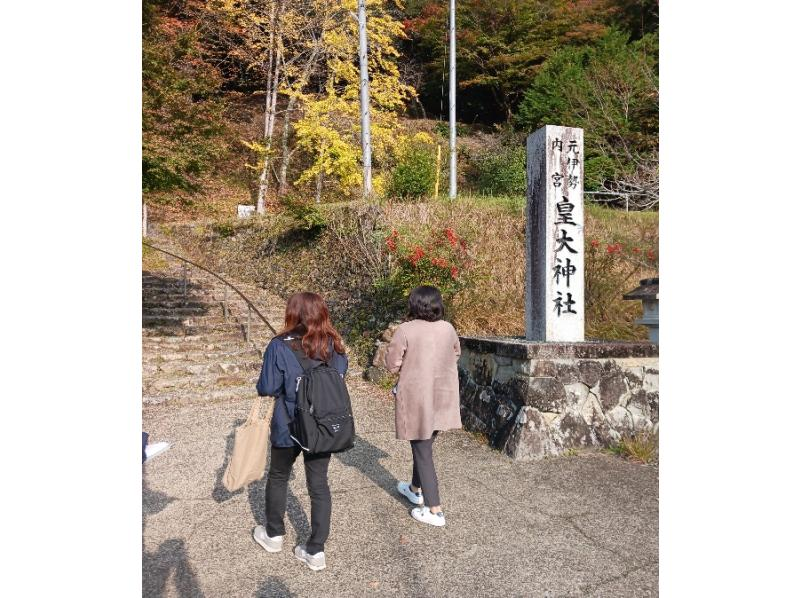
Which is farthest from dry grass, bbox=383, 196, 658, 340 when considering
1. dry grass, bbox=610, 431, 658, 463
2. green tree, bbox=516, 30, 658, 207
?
dry grass, bbox=610, 431, 658, 463

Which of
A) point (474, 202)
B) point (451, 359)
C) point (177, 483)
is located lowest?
point (177, 483)

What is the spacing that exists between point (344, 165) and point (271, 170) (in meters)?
5.83

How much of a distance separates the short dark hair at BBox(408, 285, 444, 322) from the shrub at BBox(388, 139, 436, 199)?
28.2 ft

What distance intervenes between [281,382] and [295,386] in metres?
0.08

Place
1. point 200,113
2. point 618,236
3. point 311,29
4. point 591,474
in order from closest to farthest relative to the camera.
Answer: point 591,474 → point 200,113 → point 618,236 → point 311,29

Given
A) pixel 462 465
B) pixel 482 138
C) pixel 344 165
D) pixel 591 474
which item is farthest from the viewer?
pixel 482 138

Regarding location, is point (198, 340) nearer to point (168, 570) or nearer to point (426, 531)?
point (168, 570)

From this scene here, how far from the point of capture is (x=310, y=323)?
3.21m

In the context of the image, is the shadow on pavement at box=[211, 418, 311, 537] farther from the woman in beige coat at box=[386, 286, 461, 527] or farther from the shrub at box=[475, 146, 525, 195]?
the shrub at box=[475, 146, 525, 195]

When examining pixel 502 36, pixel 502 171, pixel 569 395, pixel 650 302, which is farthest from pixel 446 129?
pixel 569 395

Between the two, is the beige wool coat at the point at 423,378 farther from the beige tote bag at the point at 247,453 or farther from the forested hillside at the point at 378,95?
the forested hillside at the point at 378,95

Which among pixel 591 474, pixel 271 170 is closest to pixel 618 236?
pixel 591 474

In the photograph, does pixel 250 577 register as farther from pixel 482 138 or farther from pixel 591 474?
Answer: pixel 482 138

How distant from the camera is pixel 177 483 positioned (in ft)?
15.5
